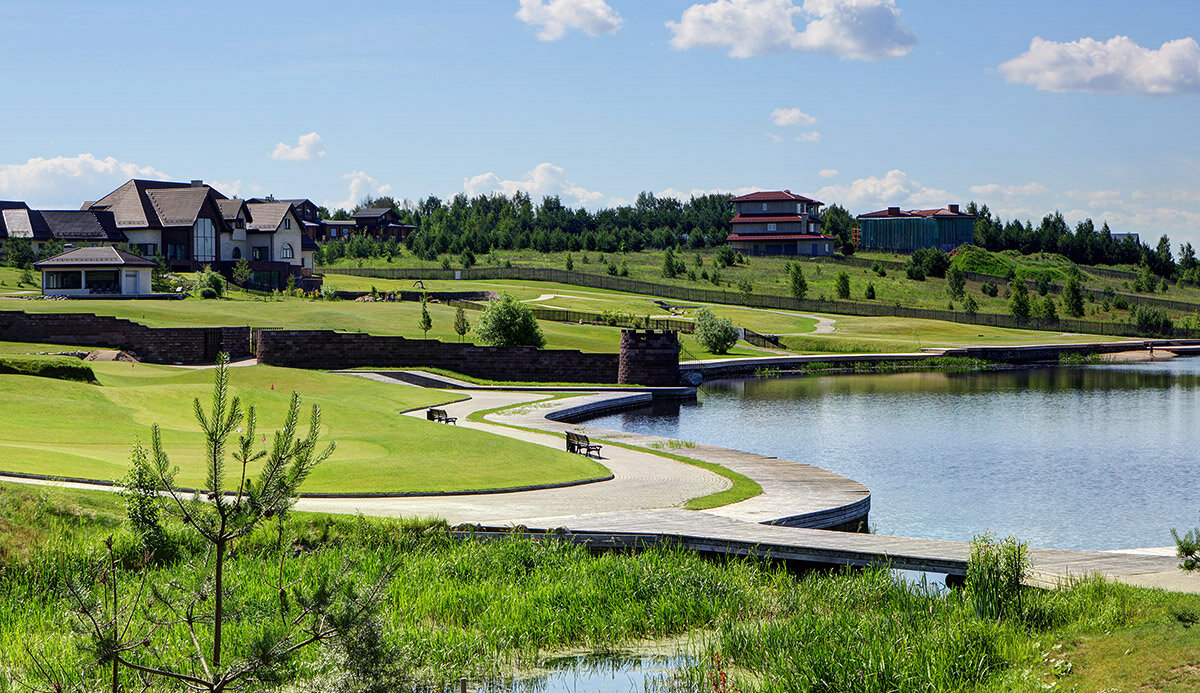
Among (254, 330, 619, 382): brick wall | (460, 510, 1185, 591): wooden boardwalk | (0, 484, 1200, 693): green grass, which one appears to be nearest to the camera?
(0, 484, 1200, 693): green grass

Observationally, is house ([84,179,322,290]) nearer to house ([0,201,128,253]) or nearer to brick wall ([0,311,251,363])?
house ([0,201,128,253])

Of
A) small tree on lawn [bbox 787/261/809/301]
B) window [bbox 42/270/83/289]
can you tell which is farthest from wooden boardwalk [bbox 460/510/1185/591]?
small tree on lawn [bbox 787/261/809/301]

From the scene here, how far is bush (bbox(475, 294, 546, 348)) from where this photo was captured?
59.7 metres

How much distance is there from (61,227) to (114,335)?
44196 mm

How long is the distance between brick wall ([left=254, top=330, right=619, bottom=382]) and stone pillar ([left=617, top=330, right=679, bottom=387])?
4.49 feet

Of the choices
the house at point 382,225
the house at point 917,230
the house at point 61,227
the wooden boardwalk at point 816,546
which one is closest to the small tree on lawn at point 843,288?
the house at point 917,230

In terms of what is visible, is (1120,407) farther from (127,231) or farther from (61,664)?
(127,231)

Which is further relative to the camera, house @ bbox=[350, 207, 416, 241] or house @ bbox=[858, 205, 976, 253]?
house @ bbox=[350, 207, 416, 241]

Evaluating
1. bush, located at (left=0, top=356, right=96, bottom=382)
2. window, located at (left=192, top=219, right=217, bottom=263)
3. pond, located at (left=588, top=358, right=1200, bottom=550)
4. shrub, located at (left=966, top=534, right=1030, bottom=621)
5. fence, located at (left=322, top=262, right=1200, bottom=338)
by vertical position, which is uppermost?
window, located at (left=192, top=219, right=217, bottom=263)

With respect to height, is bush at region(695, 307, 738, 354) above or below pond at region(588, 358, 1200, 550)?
above

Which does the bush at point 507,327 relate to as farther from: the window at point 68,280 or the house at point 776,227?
the house at point 776,227

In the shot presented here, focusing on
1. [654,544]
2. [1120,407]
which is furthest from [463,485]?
[1120,407]

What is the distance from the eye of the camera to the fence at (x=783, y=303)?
100812 millimetres

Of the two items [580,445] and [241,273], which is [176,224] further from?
[580,445]
